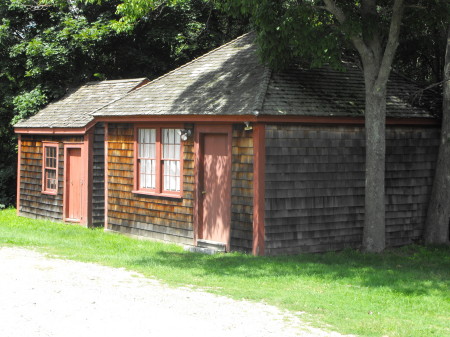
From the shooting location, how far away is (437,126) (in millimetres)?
17047

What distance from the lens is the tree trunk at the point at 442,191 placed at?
16000 mm

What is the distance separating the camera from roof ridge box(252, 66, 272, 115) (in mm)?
13828

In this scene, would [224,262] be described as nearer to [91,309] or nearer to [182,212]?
[182,212]

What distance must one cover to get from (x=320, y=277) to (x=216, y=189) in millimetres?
3948

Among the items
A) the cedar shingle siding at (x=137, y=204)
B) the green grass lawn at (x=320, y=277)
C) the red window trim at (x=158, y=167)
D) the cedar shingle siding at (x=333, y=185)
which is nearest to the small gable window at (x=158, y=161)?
the red window trim at (x=158, y=167)

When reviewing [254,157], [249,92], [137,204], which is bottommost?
[137,204]

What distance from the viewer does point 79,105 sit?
21281 millimetres

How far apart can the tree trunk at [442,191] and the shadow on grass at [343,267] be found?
3.55 ft

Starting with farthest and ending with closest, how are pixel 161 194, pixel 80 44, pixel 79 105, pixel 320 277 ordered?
1. pixel 80 44
2. pixel 79 105
3. pixel 161 194
4. pixel 320 277

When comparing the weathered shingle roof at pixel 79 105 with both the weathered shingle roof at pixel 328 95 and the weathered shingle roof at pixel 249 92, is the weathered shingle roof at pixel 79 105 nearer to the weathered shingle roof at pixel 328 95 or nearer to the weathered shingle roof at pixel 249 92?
the weathered shingle roof at pixel 249 92

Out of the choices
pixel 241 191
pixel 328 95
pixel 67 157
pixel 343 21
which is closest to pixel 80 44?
pixel 67 157

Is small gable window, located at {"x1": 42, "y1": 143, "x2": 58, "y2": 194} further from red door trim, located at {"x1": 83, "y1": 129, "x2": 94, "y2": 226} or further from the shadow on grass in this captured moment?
the shadow on grass

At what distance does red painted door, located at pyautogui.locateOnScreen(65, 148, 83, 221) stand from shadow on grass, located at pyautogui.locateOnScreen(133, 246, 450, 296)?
5989 millimetres

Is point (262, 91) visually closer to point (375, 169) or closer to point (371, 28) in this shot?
point (371, 28)
